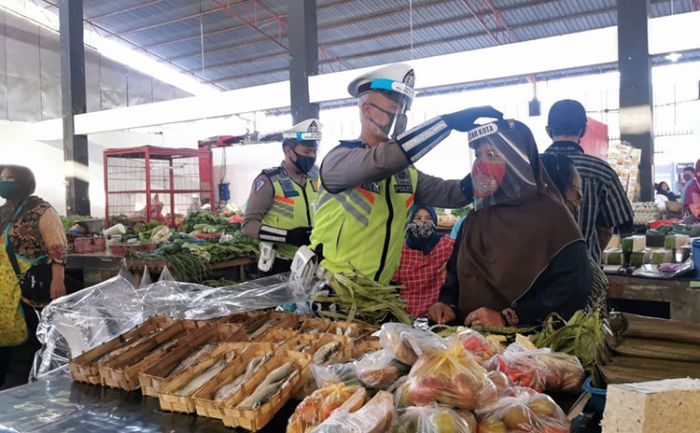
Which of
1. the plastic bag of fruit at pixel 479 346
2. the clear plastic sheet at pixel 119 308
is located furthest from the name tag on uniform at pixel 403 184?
the plastic bag of fruit at pixel 479 346

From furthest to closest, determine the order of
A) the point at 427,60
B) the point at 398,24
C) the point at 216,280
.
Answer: the point at 398,24
the point at 427,60
the point at 216,280

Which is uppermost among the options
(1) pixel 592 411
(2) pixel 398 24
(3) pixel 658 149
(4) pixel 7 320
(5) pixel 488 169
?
(2) pixel 398 24

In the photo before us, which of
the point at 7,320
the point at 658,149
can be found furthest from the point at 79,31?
the point at 658,149

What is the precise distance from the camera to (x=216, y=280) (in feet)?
16.7

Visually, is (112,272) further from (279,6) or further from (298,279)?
(279,6)

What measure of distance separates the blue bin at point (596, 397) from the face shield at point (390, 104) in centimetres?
129

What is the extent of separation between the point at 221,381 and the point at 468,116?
1.30 metres

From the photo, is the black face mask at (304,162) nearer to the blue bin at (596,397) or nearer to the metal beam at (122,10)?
the blue bin at (596,397)

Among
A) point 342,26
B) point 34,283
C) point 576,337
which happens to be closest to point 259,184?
point 34,283

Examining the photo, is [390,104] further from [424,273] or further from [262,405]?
[424,273]

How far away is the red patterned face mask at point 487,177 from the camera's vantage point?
206 cm

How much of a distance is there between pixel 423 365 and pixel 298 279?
4.19 ft

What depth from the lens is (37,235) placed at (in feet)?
12.2

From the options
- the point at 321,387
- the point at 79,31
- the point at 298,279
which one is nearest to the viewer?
the point at 321,387
